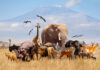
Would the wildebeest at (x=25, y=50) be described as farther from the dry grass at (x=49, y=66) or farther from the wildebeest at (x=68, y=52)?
the wildebeest at (x=68, y=52)

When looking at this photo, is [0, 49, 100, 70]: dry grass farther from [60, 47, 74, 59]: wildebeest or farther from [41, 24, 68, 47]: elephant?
[41, 24, 68, 47]: elephant

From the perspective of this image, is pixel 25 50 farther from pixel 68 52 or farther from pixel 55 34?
pixel 55 34

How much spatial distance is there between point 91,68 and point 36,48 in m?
3.30

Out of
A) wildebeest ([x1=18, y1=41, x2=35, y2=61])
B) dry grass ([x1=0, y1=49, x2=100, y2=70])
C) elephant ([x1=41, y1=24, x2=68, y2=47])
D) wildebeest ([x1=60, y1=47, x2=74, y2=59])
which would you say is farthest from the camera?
elephant ([x1=41, y1=24, x2=68, y2=47])

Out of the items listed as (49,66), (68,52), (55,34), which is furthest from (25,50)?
(55,34)

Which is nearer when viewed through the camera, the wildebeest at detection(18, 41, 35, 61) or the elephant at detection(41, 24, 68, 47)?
the wildebeest at detection(18, 41, 35, 61)

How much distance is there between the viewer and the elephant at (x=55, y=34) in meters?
16.3

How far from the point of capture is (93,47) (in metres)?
10.6

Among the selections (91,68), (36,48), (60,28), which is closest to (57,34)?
(60,28)

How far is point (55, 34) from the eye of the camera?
55.4 feet

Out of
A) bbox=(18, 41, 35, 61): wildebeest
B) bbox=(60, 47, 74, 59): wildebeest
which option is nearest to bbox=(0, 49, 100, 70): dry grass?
bbox=(18, 41, 35, 61): wildebeest

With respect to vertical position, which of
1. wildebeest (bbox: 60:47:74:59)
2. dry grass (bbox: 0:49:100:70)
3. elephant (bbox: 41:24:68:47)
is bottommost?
dry grass (bbox: 0:49:100:70)

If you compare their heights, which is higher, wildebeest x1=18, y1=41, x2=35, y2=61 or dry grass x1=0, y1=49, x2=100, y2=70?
wildebeest x1=18, y1=41, x2=35, y2=61

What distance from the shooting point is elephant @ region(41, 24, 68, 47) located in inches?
643
